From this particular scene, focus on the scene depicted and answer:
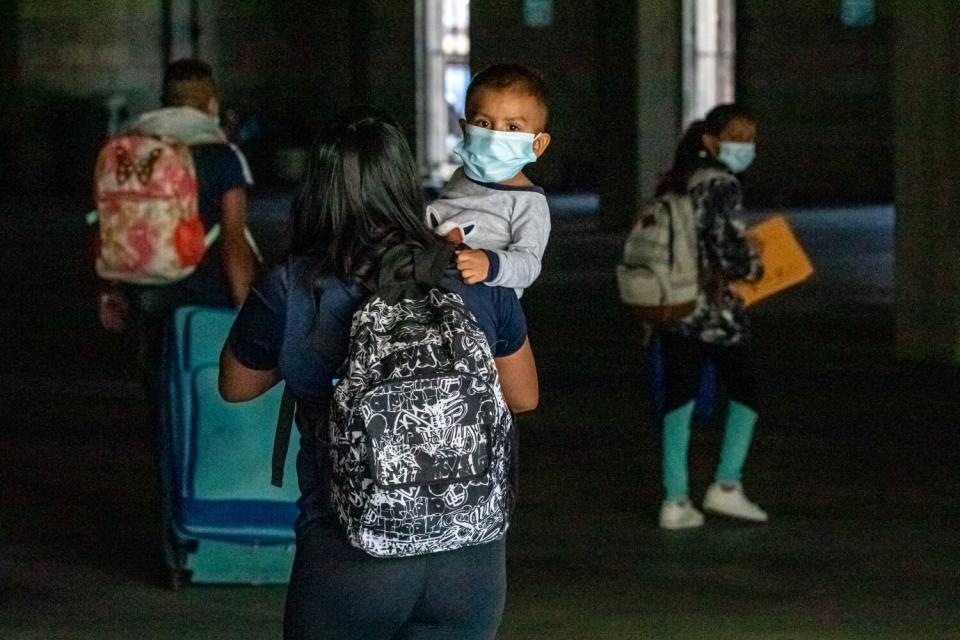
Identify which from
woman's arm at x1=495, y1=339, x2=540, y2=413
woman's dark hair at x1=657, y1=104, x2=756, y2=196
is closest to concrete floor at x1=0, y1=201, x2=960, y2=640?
woman's dark hair at x1=657, y1=104, x2=756, y2=196

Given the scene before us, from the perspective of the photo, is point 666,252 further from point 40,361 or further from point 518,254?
point 40,361

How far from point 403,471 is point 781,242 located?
4.68m

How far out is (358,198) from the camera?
126 inches

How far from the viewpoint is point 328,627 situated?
315cm

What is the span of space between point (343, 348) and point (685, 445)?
4150 millimetres

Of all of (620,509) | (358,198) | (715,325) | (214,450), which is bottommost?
(620,509)

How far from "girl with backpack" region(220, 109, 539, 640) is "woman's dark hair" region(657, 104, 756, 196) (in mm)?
3843

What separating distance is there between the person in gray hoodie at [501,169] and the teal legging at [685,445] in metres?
3.34

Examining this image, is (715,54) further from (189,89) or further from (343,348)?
(343,348)

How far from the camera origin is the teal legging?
7.16 meters

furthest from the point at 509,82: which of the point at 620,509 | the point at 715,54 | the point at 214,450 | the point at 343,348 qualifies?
the point at 715,54

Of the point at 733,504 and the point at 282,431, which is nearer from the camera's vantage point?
the point at 282,431

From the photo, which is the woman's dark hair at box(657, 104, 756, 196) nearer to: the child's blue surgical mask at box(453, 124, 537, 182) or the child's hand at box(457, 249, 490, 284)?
the child's blue surgical mask at box(453, 124, 537, 182)

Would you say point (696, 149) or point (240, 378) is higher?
point (696, 149)
